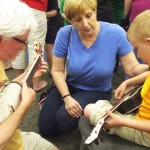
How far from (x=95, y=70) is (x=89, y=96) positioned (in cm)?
17

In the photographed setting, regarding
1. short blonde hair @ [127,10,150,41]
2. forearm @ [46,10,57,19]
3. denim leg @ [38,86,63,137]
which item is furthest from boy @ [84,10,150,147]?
forearm @ [46,10,57,19]

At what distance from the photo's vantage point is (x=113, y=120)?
1335mm

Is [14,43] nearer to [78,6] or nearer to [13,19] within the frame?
[13,19]

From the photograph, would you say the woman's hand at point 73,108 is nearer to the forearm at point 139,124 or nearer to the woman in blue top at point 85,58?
the woman in blue top at point 85,58

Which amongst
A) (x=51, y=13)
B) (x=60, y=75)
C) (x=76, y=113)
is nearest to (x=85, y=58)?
(x=60, y=75)

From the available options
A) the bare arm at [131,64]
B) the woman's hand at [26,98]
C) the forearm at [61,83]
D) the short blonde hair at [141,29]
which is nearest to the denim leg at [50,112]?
the forearm at [61,83]

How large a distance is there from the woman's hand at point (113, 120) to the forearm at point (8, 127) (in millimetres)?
389

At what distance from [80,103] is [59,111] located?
6.4 inches

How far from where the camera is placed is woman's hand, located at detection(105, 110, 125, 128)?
4.33ft

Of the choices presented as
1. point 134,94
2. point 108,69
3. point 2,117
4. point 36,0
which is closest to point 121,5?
point 36,0

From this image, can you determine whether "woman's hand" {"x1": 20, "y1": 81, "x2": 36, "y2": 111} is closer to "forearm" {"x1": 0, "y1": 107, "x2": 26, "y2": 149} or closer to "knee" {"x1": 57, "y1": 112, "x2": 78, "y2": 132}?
"forearm" {"x1": 0, "y1": 107, "x2": 26, "y2": 149}

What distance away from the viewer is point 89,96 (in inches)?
74.7

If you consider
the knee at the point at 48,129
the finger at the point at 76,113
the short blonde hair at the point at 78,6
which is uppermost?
the short blonde hair at the point at 78,6

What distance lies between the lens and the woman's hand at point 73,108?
1833 millimetres
